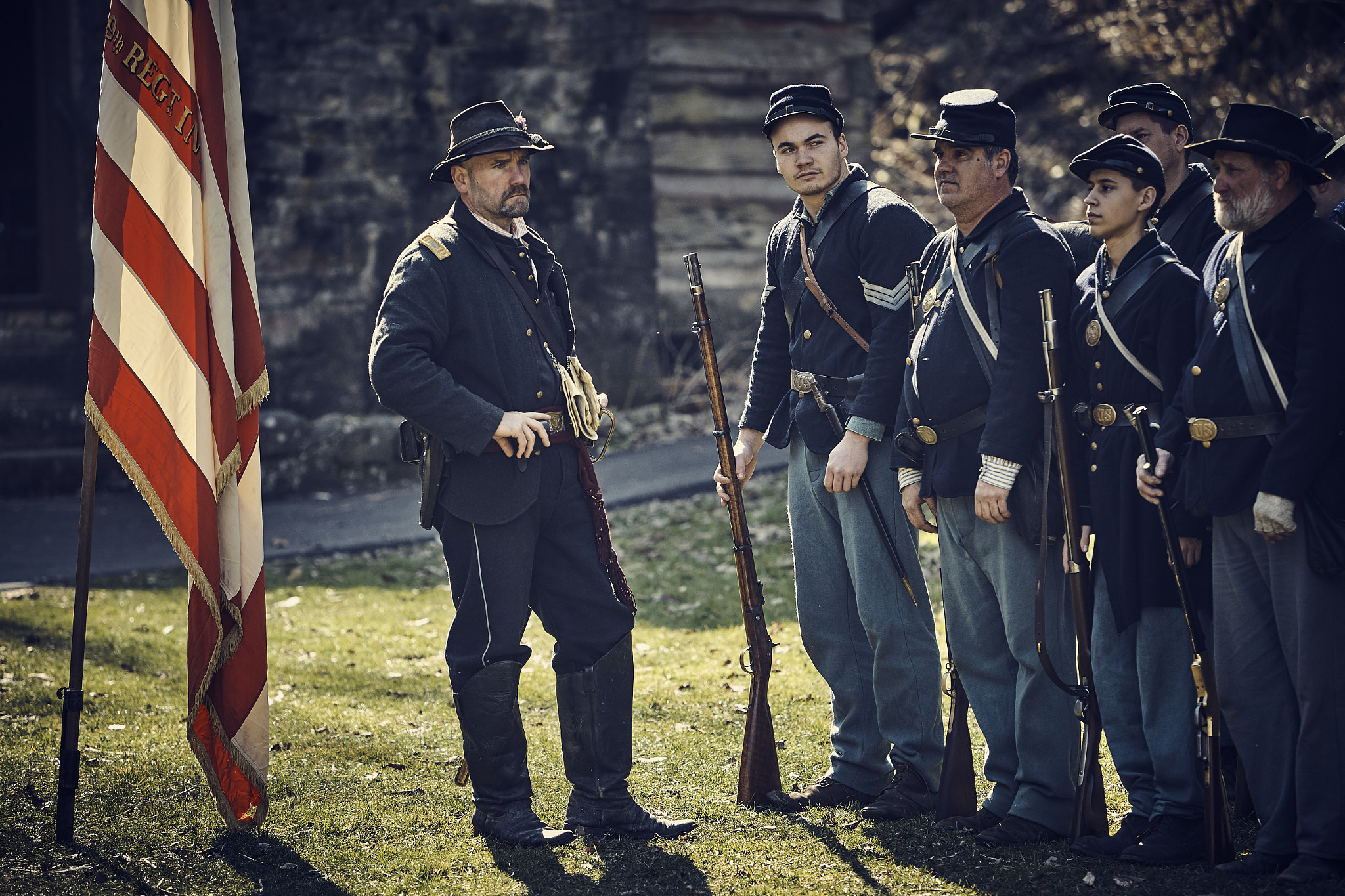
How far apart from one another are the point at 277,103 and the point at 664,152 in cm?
357

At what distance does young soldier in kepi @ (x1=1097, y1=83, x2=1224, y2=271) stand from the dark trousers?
2287 mm

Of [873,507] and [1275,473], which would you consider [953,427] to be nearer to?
[873,507]

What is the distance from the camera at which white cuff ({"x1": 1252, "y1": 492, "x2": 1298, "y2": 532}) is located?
11.4ft

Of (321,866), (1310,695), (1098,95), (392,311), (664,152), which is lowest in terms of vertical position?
(321,866)

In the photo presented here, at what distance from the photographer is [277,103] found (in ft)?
34.1

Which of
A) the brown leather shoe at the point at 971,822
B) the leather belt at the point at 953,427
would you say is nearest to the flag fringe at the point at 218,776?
the brown leather shoe at the point at 971,822

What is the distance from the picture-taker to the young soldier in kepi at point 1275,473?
11.5 ft

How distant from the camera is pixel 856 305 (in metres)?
4.55

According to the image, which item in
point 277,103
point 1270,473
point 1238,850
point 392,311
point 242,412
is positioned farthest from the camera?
point 277,103

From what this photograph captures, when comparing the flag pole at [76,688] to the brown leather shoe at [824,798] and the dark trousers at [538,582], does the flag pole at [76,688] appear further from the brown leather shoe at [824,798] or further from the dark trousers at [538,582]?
the brown leather shoe at [824,798]

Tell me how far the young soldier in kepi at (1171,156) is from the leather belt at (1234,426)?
2.98 ft

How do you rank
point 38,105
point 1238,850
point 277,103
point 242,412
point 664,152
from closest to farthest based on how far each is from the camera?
point 1238,850
point 242,412
point 277,103
point 38,105
point 664,152

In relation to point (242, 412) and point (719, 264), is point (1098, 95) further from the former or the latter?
point (242, 412)

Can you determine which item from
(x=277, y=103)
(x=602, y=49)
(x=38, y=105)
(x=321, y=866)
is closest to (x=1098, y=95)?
(x=602, y=49)
